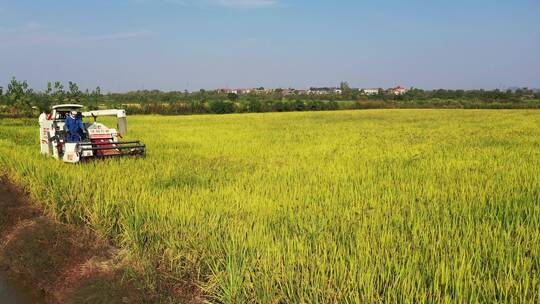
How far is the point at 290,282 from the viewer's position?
10.5ft

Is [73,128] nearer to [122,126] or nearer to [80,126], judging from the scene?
[80,126]

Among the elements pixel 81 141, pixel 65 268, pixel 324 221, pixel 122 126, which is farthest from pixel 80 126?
pixel 324 221

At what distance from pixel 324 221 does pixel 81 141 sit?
845 centimetres

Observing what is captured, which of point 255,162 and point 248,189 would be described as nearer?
point 248,189

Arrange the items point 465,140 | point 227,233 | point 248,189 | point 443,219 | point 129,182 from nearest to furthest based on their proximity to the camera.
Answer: point 227,233
point 443,219
point 248,189
point 129,182
point 465,140

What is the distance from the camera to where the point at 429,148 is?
39.5 ft

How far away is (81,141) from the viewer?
1095cm

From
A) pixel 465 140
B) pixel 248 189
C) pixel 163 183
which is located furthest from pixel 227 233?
pixel 465 140

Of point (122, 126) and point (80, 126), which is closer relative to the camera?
point (80, 126)

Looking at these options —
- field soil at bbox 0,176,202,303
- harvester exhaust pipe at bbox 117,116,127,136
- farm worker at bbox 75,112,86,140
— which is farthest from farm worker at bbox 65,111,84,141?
field soil at bbox 0,176,202,303

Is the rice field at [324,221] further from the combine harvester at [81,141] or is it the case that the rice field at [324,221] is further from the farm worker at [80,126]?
the farm worker at [80,126]

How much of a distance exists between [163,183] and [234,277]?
4.18m

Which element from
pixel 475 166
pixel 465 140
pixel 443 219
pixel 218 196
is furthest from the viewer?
pixel 465 140

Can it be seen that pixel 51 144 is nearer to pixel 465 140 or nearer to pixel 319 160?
pixel 319 160
